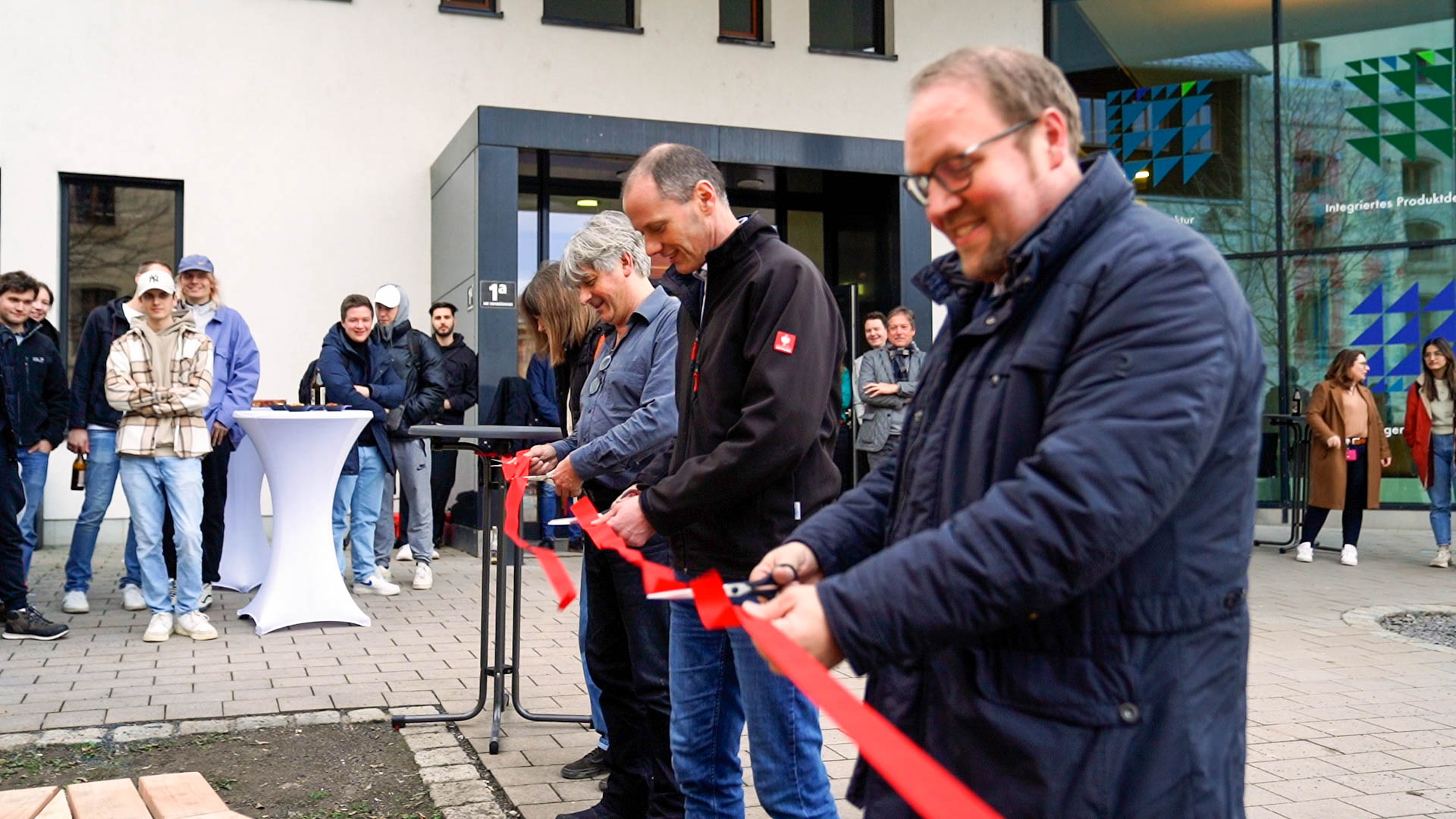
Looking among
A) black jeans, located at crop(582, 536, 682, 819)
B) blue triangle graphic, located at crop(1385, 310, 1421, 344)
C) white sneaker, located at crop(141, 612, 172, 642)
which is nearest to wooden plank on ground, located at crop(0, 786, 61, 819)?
black jeans, located at crop(582, 536, 682, 819)

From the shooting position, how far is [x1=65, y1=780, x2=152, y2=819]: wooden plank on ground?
3.30 meters

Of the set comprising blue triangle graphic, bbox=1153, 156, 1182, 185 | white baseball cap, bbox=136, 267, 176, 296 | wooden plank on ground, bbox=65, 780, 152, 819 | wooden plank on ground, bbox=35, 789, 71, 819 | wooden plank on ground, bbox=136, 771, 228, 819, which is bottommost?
wooden plank on ground, bbox=65, 780, 152, 819

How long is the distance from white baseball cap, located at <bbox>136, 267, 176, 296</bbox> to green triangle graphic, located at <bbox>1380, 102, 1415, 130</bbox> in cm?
1329

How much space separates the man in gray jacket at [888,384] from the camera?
421 inches

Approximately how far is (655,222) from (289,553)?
5.09 m

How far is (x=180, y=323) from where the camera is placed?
7277 millimetres

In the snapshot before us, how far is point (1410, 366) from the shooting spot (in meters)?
14.2

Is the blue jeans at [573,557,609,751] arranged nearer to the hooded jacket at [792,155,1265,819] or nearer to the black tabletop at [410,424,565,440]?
the black tabletop at [410,424,565,440]

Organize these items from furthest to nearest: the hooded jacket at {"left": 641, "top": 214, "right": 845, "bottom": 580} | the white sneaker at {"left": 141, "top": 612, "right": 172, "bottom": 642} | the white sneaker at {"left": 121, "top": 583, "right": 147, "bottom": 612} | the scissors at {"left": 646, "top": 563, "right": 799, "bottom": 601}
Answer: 1. the white sneaker at {"left": 121, "top": 583, "right": 147, "bottom": 612}
2. the white sneaker at {"left": 141, "top": 612, "right": 172, "bottom": 642}
3. the hooded jacket at {"left": 641, "top": 214, "right": 845, "bottom": 580}
4. the scissors at {"left": 646, "top": 563, "right": 799, "bottom": 601}

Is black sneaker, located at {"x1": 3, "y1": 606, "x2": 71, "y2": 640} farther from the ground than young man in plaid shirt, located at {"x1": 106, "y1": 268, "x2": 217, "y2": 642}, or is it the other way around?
young man in plaid shirt, located at {"x1": 106, "y1": 268, "x2": 217, "y2": 642}

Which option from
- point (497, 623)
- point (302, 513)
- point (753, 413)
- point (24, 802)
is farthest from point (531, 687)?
point (753, 413)

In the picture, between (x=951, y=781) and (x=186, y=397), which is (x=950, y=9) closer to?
(x=186, y=397)

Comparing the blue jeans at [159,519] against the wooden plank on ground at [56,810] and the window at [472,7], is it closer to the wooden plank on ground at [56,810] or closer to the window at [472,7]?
the wooden plank on ground at [56,810]

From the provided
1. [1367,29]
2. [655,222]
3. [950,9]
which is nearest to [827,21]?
[950,9]
